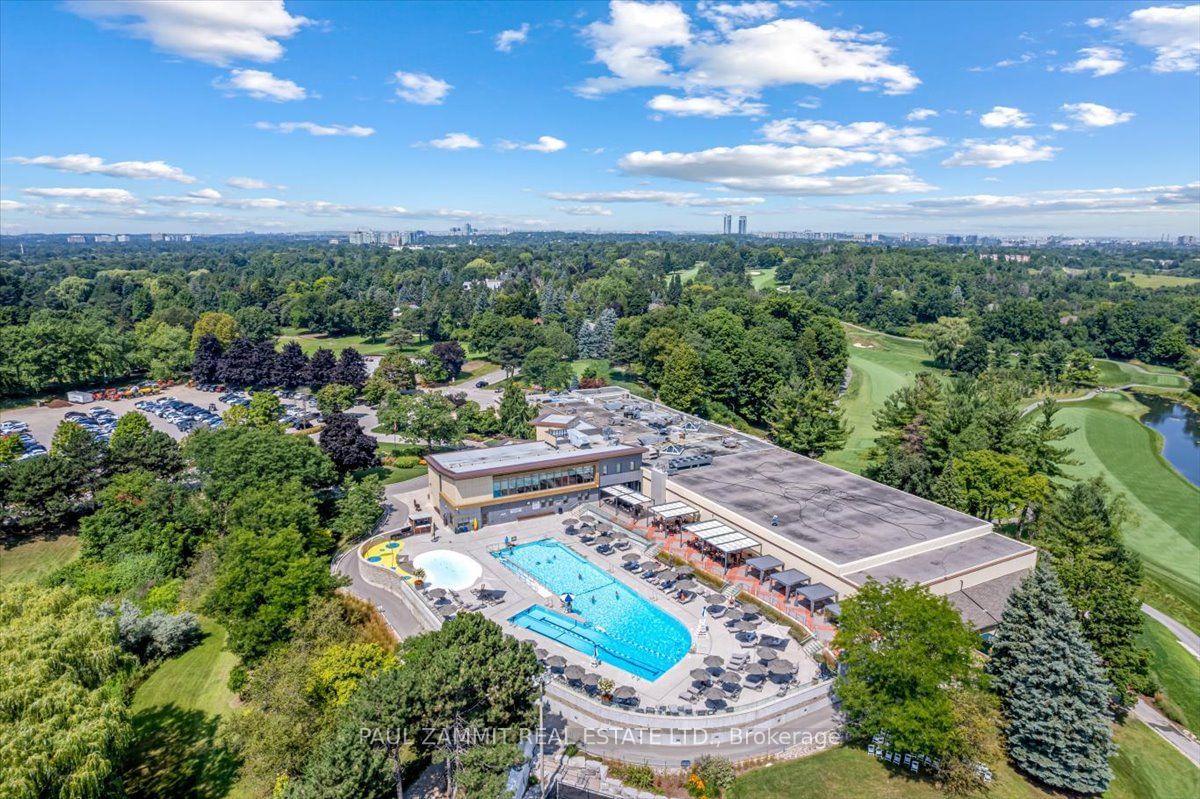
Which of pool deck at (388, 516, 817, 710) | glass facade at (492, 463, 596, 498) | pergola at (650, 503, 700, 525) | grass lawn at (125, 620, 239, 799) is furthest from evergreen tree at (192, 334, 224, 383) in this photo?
pergola at (650, 503, 700, 525)

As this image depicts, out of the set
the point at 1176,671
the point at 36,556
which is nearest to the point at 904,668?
the point at 1176,671

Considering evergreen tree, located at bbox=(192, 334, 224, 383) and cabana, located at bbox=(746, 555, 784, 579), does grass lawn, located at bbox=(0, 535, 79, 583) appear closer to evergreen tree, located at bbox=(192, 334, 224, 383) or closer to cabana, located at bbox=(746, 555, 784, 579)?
cabana, located at bbox=(746, 555, 784, 579)

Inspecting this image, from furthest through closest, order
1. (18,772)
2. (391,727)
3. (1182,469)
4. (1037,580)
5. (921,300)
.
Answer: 1. (921,300)
2. (1182,469)
3. (1037,580)
4. (391,727)
5. (18,772)

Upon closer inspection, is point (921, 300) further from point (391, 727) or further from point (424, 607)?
point (391, 727)

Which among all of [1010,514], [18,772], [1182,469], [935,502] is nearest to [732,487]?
[935,502]

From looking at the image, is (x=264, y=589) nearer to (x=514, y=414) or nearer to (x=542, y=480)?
(x=542, y=480)

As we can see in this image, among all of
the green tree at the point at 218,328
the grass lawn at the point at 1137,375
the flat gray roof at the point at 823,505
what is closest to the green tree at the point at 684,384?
the flat gray roof at the point at 823,505
